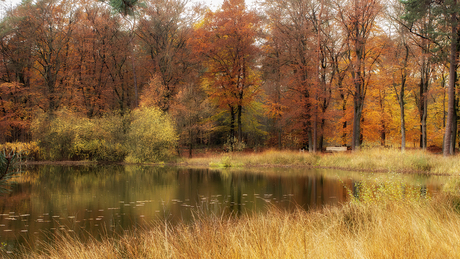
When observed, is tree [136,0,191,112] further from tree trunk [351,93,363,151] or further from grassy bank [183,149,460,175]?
tree trunk [351,93,363,151]

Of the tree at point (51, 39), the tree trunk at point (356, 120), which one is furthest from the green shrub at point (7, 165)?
the tree at point (51, 39)

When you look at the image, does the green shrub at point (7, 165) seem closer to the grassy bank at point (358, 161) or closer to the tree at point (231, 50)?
the grassy bank at point (358, 161)

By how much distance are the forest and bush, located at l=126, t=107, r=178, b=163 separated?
105 millimetres

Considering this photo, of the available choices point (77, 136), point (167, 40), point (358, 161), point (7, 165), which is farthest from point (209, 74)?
point (7, 165)

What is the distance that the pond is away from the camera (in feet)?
29.0

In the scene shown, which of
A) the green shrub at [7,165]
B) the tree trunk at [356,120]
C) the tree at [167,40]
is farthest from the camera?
the tree at [167,40]

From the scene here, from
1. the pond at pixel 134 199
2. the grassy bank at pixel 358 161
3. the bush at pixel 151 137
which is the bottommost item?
the pond at pixel 134 199

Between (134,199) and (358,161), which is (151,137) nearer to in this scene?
(358,161)

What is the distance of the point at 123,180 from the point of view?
18.1m

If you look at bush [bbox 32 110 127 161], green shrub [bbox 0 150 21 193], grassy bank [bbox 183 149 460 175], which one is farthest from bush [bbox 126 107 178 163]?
green shrub [bbox 0 150 21 193]

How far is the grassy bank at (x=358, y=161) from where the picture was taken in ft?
62.2

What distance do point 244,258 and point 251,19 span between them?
27435 mm

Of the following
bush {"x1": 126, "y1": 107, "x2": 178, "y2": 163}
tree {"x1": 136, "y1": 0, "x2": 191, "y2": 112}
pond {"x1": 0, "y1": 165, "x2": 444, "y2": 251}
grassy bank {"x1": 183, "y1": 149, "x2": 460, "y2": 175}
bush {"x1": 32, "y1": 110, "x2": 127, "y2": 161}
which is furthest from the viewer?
tree {"x1": 136, "y1": 0, "x2": 191, "y2": 112}

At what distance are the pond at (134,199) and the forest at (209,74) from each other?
9352 mm
